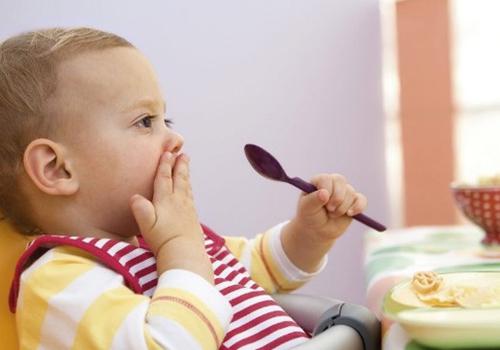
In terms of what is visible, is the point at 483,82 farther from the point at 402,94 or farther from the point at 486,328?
the point at 486,328

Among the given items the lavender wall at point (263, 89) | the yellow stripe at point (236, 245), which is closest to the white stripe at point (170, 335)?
the yellow stripe at point (236, 245)

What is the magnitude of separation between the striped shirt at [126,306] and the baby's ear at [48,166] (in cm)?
7

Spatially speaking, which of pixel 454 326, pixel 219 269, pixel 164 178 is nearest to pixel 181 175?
pixel 164 178

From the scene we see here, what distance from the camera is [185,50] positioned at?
165cm

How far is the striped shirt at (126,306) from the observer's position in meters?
0.57

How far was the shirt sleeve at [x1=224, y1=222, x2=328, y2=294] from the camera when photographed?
90cm

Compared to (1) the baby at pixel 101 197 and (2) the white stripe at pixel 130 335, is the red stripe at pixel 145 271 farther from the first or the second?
(2) the white stripe at pixel 130 335

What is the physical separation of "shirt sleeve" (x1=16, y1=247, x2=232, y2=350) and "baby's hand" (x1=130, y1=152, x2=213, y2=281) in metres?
0.02

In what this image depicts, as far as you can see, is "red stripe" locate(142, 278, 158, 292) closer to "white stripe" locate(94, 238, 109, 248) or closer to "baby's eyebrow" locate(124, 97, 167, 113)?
"white stripe" locate(94, 238, 109, 248)

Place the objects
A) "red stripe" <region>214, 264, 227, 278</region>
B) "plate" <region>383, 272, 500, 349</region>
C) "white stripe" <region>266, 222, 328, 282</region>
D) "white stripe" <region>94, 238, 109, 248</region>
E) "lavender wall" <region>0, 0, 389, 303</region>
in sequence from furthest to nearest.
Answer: "lavender wall" <region>0, 0, 389, 303</region> < "white stripe" <region>266, 222, 328, 282</region> < "red stripe" <region>214, 264, 227, 278</region> < "white stripe" <region>94, 238, 109, 248</region> < "plate" <region>383, 272, 500, 349</region>

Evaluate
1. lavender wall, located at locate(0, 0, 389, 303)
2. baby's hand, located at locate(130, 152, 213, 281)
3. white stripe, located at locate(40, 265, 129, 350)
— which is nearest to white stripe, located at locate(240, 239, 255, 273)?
baby's hand, located at locate(130, 152, 213, 281)

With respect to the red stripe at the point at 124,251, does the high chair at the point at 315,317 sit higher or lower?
lower

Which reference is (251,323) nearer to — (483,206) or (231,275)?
(231,275)

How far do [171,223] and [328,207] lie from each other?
0.79 feet
